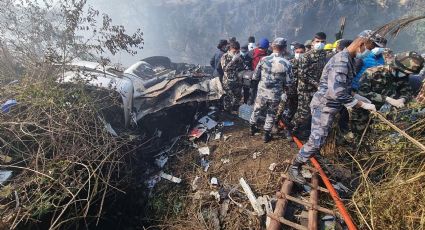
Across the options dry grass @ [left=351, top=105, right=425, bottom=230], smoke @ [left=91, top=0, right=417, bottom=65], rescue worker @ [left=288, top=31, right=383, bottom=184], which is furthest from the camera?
smoke @ [left=91, top=0, right=417, bottom=65]

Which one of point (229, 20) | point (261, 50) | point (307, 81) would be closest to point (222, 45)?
point (261, 50)

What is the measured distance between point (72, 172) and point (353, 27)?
16.5 meters

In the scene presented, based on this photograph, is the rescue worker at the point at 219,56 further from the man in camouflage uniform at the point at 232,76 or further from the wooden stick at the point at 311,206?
the wooden stick at the point at 311,206

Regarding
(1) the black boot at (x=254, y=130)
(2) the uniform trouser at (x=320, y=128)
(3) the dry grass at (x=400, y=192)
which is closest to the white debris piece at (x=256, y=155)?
(1) the black boot at (x=254, y=130)

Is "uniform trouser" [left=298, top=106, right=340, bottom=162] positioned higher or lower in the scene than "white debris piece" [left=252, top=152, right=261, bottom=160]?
higher

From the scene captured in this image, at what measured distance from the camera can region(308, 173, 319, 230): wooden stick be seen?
10.3 ft

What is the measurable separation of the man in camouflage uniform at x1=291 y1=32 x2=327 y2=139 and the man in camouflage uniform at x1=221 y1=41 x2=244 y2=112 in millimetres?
1578

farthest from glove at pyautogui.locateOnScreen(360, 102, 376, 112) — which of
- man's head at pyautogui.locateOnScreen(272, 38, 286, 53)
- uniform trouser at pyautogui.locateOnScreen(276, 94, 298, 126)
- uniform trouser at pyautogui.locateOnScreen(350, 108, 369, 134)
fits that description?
uniform trouser at pyautogui.locateOnScreen(276, 94, 298, 126)

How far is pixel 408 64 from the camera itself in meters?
3.84

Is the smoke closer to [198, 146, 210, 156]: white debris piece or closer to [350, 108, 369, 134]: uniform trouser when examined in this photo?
→ [198, 146, 210, 156]: white debris piece

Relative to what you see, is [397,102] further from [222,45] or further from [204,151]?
[222,45]

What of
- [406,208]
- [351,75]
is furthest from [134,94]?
[406,208]

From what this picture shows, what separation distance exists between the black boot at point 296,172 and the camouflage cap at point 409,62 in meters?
1.82

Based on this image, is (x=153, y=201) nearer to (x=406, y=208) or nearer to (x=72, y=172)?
(x=72, y=172)
